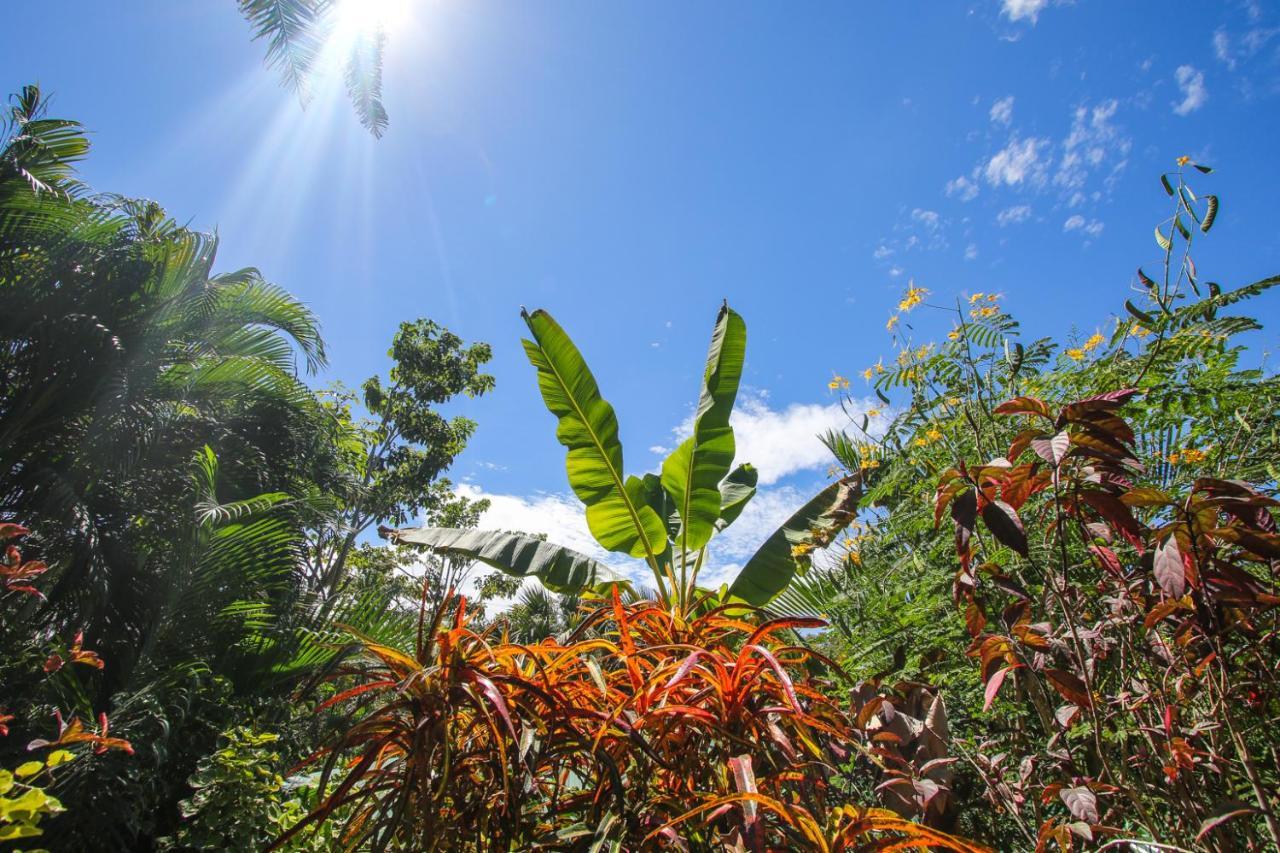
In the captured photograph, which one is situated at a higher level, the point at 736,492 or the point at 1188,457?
the point at 736,492

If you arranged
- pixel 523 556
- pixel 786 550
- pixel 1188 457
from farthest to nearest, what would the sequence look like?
1. pixel 523 556
2. pixel 786 550
3. pixel 1188 457

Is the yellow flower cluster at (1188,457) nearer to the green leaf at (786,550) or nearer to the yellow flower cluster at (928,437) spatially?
the yellow flower cluster at (928,437)

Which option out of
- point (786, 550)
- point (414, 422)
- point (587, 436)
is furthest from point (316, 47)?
point (414, 422)

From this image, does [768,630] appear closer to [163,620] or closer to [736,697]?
[736,697]

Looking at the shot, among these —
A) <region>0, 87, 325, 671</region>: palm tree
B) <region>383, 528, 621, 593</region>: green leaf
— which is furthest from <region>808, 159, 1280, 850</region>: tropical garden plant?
<region>0, 87, 325, 671</region>: palm tree

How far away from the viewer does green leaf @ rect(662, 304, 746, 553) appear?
3.31 metres

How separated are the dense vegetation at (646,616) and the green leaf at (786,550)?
0.03 metres

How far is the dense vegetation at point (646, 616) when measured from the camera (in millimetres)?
692

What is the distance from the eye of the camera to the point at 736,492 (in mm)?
4098

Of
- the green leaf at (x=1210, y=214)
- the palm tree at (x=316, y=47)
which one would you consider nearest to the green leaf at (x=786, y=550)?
the green leaf at (x=1210, y=214)

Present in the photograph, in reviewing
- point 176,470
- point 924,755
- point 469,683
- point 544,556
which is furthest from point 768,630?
point 176,470

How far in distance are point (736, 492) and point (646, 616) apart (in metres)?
3.22

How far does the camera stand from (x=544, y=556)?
3.85 metres

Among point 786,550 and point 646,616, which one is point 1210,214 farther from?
point 786,550
